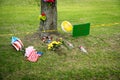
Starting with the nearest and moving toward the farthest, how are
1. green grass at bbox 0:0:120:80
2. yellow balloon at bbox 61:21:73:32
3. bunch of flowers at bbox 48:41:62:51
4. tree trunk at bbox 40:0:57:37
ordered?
green grass at bbox 0:0:120:80
bunch of flowers at bbox 48:41:62:51
tree trunk at bbox 40:0:57:37
yellow balloon at bbox 61:21:73:32

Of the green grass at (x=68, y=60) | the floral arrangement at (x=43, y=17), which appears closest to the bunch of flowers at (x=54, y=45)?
the green grass at (x=68, y=60)

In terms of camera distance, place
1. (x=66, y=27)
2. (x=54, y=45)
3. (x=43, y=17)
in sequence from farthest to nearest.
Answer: (x=66, y=27)
(x=43, y=17)
(x=54, y=45)

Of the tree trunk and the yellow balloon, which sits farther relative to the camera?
the yellow balloon

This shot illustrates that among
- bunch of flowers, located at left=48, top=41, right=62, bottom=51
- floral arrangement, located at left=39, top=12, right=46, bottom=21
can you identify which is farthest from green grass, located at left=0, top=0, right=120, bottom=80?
floral arrangement, located at left=39, top=12, right=46, bottom=21

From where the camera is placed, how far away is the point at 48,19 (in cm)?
809

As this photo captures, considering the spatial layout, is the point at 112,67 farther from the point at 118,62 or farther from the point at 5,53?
the point at 5,53

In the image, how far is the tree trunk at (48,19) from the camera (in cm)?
795

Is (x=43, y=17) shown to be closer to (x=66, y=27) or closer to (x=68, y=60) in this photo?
(x=66, y=27)

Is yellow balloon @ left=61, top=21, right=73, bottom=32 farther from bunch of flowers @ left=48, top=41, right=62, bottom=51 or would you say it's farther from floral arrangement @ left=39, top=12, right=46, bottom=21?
bunch of flowers @ left=48, top=41, right=62, bottom=51

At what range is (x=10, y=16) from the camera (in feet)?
44.4

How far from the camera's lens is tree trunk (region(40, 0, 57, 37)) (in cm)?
795

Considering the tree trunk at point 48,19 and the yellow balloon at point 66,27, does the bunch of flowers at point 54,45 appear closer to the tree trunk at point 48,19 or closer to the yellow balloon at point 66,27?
the tree trunk at point 48,19

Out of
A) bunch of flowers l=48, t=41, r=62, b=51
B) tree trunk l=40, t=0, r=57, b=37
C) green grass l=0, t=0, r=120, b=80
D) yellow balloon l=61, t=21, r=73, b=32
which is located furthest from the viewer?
yellow balloon l=61, t=21, r=73, b=32

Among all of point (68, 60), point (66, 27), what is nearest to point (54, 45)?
point (68, 60)
